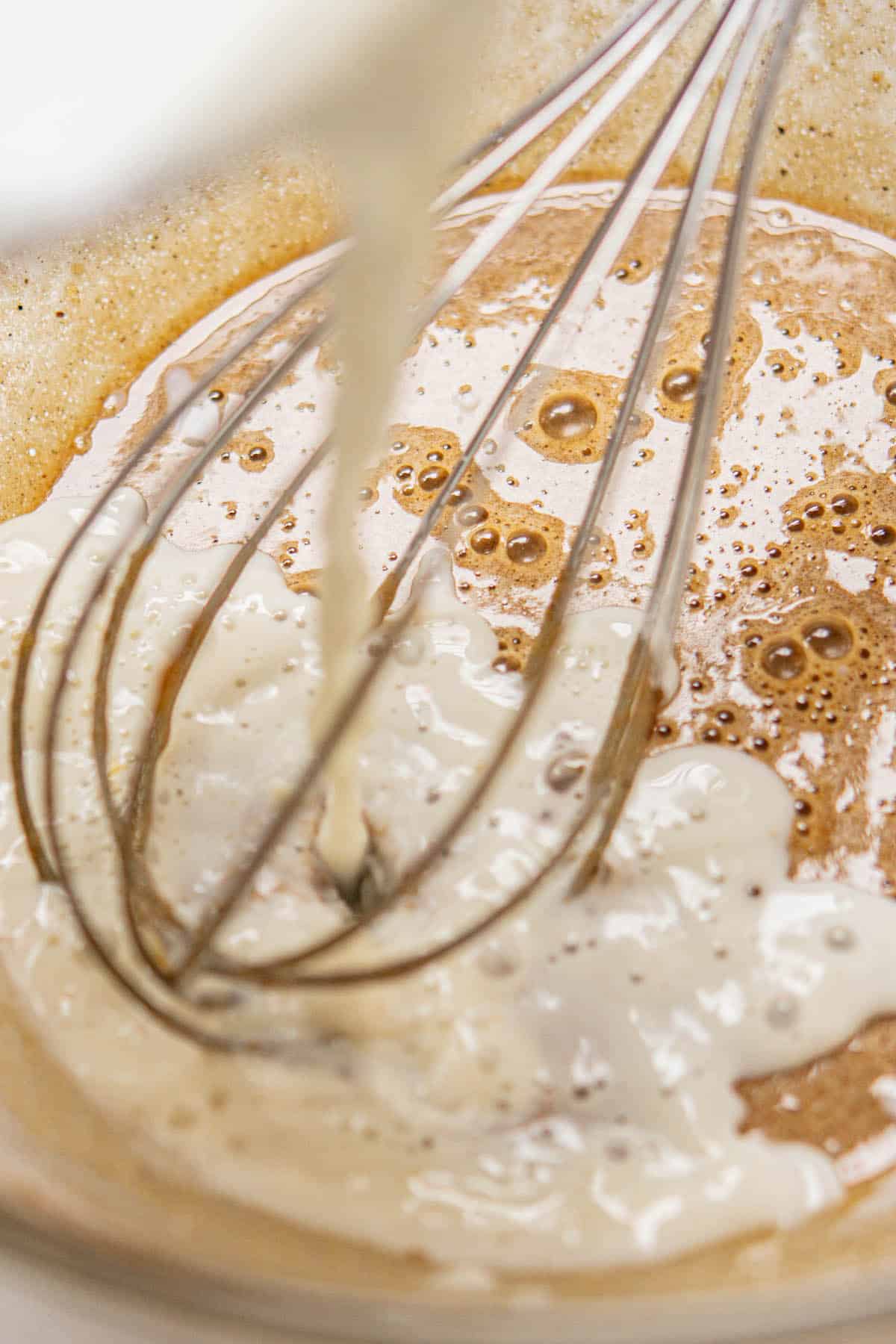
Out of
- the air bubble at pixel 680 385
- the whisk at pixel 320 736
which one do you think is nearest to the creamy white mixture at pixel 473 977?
the whisk at pixel 320 736

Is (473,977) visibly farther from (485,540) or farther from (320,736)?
(485,540)

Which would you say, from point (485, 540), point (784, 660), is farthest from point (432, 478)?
point (784, 660)

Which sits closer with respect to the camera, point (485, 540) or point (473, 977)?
point (473, 977)

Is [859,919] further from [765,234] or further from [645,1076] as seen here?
[765,234]

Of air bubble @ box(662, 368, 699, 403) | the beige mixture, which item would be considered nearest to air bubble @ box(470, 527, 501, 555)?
the beige mixture

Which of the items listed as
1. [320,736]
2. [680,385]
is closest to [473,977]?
[320,736]

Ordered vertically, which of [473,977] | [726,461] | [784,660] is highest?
[726,461]

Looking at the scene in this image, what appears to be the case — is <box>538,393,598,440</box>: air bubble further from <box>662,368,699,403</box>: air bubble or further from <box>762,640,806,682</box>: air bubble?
<box>762,640,806,682</box>: air bubble

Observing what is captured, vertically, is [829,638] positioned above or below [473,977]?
above

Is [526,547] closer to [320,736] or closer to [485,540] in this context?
[485,540]
